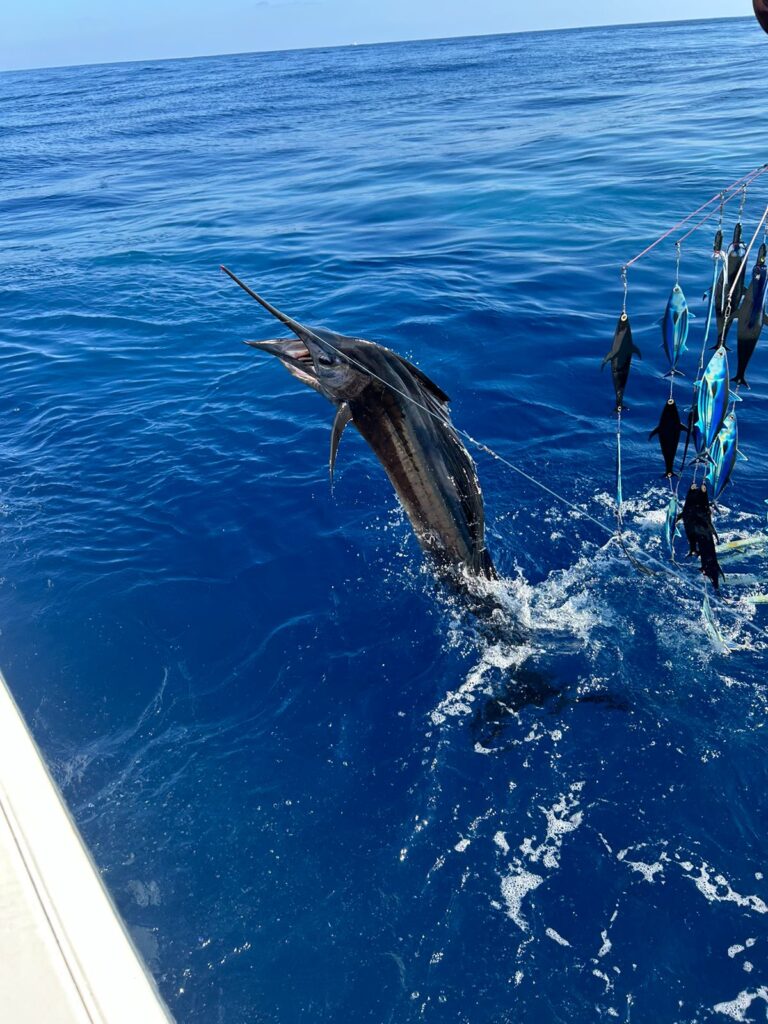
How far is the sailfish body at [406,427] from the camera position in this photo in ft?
18.5

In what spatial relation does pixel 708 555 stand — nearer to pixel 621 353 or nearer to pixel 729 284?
pixel 621 353

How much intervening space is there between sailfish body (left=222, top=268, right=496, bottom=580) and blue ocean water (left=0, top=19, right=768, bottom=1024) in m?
1.23

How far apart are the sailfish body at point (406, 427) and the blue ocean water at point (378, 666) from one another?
1.23 metres

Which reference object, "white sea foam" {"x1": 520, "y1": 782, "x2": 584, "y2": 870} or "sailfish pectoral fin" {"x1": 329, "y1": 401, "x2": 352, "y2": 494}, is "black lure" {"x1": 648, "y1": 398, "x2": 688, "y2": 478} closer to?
"sailfish pectoral fin" {"x1": 329, "y1": 401, "x2": 352, "y2": 494}

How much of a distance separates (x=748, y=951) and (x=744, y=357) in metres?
3.86

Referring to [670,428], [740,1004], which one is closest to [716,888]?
[740,1004]

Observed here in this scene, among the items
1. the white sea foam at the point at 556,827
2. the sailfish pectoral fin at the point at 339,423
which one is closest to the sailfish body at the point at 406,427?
the sailfish pectoral fin at the point at 339,423

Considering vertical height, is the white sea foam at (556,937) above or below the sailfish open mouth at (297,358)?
below

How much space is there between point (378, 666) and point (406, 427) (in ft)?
7.74

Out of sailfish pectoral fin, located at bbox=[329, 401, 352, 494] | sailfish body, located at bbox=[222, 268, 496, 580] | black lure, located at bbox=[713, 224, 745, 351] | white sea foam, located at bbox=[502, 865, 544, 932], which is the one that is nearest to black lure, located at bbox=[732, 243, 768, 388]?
black lure, located at bbox=[713, 224, 745, 351]

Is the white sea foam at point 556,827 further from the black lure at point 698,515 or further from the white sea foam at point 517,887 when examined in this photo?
the black lure at point 698,515

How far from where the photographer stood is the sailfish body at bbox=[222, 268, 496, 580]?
5.65m

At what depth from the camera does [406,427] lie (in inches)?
237

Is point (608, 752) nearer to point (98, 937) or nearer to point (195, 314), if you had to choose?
point (98, 937)
